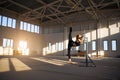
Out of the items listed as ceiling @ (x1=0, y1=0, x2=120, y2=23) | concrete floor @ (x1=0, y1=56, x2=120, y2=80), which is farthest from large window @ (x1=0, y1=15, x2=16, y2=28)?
concrete floor @ (x1=0, y1=56, x2=120, y2=80)

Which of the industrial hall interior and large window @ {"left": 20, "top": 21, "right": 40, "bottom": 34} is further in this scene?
large window @ {"left": 20, "top": 21, "right": 40, "bottom": 34}

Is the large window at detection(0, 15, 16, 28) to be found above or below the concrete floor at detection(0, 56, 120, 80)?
above

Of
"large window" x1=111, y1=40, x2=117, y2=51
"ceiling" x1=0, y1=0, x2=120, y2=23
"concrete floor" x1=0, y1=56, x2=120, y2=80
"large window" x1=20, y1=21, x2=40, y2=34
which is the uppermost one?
"ceiling" x1=0, y1=0, x2=120, y2=23

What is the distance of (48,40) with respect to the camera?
27.8 m

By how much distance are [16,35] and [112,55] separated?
16.5m

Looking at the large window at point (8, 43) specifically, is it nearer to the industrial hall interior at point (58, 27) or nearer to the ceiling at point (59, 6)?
the industrial hall interior at point (58, 27)

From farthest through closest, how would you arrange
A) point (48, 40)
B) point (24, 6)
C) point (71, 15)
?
point (48, 40), point (71, 15), point (24, 6)

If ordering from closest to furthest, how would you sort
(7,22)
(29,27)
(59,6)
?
(59,6) → (7,22) → (29,27)

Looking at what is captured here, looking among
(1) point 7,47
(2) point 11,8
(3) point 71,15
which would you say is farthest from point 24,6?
(3) point 71,15

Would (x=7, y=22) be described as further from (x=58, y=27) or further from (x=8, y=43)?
(x=58, y=27)

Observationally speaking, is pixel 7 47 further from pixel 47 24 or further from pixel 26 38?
pixel 47 24

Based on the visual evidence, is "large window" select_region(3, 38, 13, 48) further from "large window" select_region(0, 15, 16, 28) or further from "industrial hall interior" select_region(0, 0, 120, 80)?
"large window" select_region(0, 15, 16, 28)

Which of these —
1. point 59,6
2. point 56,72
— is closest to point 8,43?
point 59,6

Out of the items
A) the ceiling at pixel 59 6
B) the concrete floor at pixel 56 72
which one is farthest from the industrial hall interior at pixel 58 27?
the concrete floor at pixel 56 72
